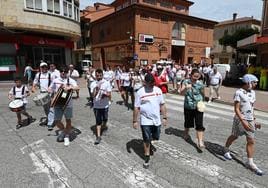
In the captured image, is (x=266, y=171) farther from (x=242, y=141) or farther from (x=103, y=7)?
(x=103, y=7)

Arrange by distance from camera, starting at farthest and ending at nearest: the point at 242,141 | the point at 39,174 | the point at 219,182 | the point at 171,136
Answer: the point at 171,136 < the point at 242,141 < the point at 39,174 < the point at 219,182

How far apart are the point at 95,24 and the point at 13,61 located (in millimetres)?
25366

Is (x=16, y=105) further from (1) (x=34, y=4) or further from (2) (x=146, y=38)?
(2) (x=146, y=38)

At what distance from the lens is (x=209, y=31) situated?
40.6m

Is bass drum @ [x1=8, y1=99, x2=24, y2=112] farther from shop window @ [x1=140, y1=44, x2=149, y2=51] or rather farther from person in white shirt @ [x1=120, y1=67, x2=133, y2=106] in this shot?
shop window @ [x1=140, y1=44, x2=149, y2=51]

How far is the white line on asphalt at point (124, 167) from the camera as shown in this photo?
3752 millimetres

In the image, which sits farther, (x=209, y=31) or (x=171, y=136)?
(x=209, y=31)

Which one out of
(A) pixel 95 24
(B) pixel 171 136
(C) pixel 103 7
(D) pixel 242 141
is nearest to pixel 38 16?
(B) pixel 171 136

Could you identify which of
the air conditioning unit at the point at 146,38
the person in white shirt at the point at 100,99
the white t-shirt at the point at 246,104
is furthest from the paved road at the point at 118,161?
the air conditioning unit at the point at 146,38

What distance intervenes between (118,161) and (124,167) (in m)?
0.30

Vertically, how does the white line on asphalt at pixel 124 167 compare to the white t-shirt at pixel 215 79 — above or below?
below

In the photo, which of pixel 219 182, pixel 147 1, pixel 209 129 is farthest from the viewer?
pixel 147 1

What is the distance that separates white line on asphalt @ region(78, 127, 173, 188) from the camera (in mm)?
3752

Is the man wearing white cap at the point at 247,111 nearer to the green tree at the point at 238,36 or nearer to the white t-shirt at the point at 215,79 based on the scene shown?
the white t-shirt at the point at 215,79
